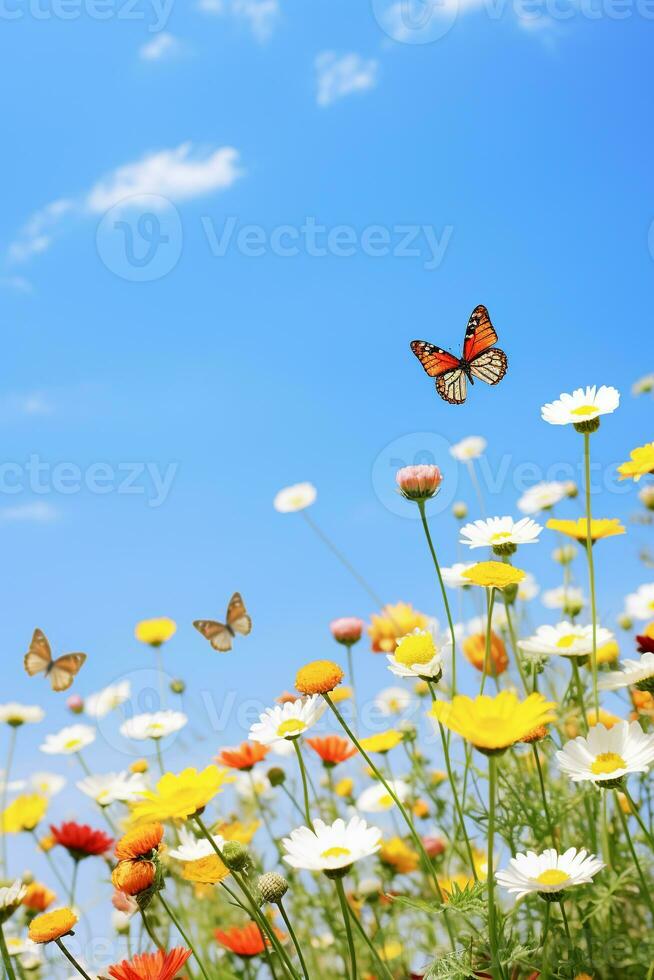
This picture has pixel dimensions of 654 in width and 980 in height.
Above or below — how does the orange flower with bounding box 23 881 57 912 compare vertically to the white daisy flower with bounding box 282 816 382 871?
below

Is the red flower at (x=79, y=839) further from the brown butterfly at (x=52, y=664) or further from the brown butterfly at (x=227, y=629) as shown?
the brown butterfly at (x=52, y=664)

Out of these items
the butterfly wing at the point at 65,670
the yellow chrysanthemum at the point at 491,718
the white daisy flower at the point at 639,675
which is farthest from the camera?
the butterfly wing at the point at 65,670

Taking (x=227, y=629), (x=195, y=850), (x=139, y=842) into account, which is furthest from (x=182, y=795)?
(x=227, y=629)

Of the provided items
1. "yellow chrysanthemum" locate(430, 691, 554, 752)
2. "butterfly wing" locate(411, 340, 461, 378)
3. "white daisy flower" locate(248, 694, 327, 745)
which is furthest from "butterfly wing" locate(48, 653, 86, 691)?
"yellow chrysanthemum" locate(430, 691, 554, 752)

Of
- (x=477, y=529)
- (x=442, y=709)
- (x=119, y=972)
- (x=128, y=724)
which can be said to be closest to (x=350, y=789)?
(x=128, y=724)

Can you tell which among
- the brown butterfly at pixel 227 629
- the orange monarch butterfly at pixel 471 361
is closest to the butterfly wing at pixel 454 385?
the orange monarch butterfly at pixel 471 361

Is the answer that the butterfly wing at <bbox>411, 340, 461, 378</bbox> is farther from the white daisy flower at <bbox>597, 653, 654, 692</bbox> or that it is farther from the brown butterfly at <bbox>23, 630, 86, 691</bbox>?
the brown butterfly at <bbox>23, 630, 86, 691</bbox>

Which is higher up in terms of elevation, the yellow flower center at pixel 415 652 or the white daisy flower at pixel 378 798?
the yellow flower center at pixel 415 652
